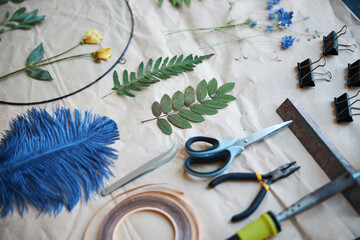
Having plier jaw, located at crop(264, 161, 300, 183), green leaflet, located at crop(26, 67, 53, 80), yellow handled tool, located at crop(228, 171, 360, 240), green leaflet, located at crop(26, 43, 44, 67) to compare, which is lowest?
yellow handled tool, located at crop(228, 171, 360, 240)

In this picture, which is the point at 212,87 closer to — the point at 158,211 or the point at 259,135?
the point at 259,135

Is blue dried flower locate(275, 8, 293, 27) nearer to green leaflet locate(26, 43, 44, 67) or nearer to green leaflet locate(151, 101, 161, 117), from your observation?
green leaflet locate(151, 101, 161, 117)

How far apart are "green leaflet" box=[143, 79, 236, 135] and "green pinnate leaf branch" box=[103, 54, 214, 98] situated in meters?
0.09

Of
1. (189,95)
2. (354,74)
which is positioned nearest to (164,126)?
(189,95)

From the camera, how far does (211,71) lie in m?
1.18

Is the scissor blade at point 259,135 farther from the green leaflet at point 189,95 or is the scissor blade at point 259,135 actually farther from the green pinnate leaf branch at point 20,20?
the green pinnate leaf branch at point 20,20

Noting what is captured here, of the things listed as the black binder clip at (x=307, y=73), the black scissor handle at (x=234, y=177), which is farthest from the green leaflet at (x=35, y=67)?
the black binder clip at (x=307, y=73)

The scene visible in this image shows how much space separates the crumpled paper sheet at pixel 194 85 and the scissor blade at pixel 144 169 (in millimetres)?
18

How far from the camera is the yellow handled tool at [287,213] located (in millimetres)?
771

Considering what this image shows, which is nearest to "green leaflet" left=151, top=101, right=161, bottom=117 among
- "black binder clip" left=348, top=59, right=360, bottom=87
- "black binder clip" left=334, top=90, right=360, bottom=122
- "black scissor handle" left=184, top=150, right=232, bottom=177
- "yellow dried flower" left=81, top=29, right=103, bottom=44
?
"black scissor handle" left=184, top=150, right=232, bottom=177

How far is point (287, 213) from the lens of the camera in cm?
81

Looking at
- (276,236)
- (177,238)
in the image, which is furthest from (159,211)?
(276,236)

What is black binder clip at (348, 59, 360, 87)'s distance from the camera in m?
1.13

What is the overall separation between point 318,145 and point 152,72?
65 centimetres
